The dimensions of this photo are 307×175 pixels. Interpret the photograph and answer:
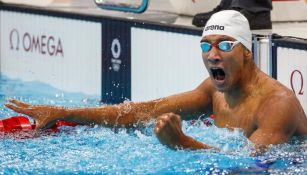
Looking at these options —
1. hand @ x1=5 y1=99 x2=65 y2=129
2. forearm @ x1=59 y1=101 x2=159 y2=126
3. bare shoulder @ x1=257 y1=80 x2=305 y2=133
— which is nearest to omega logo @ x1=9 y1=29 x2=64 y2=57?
forearm @ x1=59 y1=101 x2=159 y2=126

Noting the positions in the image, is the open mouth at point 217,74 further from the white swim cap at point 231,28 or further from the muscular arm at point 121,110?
the muscular arm at point 121,110

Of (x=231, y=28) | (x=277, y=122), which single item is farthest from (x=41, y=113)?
(x=277, y=122)

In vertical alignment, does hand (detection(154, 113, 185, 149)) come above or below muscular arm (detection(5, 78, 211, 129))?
above

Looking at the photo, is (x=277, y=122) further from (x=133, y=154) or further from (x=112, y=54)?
(x=112, y=54)

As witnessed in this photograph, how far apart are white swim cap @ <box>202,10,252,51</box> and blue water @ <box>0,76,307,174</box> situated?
0.39 meters

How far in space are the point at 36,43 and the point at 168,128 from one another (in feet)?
12.8

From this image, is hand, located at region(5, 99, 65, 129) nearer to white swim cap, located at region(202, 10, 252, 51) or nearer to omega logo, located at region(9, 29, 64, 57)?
white swim cap, located at region(202, 10, 252, 51)

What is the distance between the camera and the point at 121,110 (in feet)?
13.6

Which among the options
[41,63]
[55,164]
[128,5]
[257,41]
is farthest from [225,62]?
[41,63]

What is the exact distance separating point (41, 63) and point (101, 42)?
0.74 m

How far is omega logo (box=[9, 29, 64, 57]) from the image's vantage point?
689 centimetres

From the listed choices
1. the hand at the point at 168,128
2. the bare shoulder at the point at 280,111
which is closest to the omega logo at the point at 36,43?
the bare shoulder at the point at 280,111

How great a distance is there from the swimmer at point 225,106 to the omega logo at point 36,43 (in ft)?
9.15

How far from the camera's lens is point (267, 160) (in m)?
3.63
